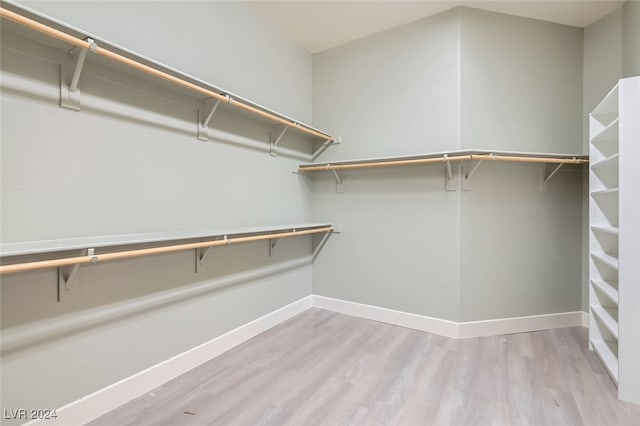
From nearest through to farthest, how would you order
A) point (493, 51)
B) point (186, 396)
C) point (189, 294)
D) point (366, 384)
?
point (186, 396)
point (366, 384)
point (189, 294)
point (493, 51)

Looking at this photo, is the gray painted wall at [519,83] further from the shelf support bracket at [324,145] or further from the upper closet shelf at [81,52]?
the upper closet shelf at [81,52]

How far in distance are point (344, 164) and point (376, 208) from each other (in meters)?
0.51

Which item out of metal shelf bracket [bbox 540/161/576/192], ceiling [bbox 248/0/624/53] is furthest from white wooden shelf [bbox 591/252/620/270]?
ceiling [bbox 248/0/624/53]

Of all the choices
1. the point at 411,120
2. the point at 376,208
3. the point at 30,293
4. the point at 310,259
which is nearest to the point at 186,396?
the point at 30,293

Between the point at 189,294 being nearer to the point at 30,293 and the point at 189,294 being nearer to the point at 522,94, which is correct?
the point at 30,293

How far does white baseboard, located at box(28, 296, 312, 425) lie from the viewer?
55.3 inches

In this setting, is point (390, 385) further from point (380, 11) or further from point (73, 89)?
point (380, 11)

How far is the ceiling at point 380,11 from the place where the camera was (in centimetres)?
237

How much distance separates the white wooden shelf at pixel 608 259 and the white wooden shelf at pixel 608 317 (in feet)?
1.16

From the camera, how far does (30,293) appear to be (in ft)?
4.16

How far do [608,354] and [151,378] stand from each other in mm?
2850

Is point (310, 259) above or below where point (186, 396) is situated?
above

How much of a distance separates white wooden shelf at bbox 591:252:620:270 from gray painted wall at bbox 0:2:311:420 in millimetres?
2346

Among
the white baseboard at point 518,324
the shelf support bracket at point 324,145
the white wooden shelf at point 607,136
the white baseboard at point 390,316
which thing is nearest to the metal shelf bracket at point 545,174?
the white wooden shelf at point 607,136
